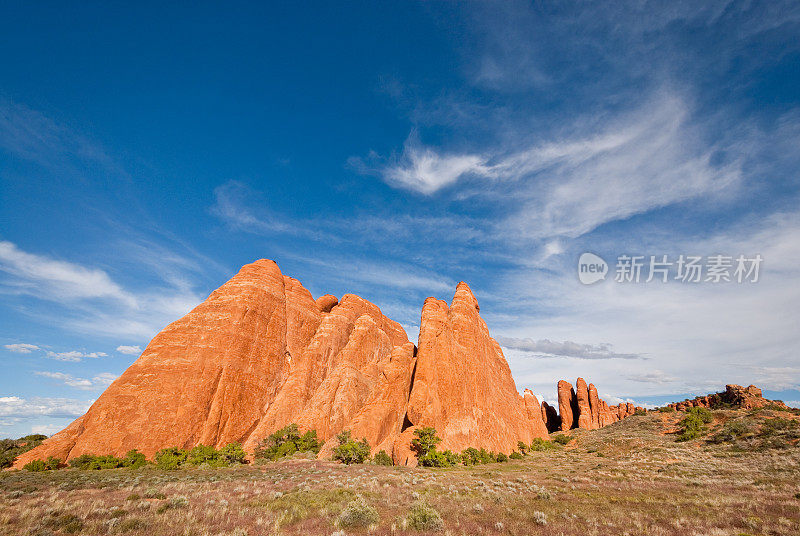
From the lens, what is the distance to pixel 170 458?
34344mm

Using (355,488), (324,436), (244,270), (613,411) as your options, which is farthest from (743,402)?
(244,270)

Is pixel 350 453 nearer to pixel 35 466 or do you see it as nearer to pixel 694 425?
pixel 35 466

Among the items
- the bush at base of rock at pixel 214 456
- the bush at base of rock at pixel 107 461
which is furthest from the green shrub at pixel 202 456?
the bush at base of rock at pixel 107 461

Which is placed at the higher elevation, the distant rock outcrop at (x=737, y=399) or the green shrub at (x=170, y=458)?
the distant rock outcrop at (x=737, y=399)

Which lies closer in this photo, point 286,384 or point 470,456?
point 470,456

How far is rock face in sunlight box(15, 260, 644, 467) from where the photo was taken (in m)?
38.7

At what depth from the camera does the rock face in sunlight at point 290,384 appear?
38656 millimetres

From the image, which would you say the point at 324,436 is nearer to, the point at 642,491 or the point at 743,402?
the point at 642,491

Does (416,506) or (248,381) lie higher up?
(248,381)

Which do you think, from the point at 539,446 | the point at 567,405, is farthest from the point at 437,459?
the point at 567,405

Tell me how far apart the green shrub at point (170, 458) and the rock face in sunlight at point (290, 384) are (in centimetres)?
215

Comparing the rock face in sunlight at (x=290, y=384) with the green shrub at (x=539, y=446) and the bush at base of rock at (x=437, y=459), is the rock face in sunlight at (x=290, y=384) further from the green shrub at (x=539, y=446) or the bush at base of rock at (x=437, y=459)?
the green shrub at (x=539, y=446)

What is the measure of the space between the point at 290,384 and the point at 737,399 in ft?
316

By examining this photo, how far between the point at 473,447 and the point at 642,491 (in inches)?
930
